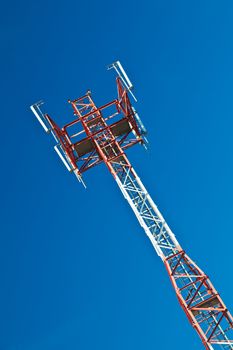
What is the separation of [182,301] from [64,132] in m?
13.3

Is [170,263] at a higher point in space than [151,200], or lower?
lower

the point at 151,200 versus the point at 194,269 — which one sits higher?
the point at 151,200

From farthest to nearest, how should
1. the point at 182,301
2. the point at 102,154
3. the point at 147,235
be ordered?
the point at 102,154
the point at 147,235
the point at 182,301

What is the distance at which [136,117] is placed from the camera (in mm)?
34156

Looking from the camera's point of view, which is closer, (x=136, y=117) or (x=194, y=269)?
(x=194, y=269)

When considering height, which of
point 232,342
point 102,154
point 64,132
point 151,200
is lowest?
point 232,342

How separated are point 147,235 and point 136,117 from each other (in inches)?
336

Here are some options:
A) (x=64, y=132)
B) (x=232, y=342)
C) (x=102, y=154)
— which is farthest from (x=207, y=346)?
(x=64, y=132)

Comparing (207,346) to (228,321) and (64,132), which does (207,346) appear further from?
(64,132)

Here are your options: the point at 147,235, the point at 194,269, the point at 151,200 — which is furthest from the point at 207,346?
the point at 151,200

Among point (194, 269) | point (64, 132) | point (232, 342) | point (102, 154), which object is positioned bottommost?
point (232, 342)

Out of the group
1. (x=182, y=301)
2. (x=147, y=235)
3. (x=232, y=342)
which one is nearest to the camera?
(x=232, y=342)

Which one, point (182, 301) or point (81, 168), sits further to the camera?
point (81, 168)

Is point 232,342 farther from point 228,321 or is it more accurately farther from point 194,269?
point 194,269
